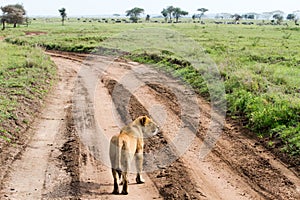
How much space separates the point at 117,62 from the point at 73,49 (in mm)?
8742

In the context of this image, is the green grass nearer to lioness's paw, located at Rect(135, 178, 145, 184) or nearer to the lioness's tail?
lioness's paw, located at Rect(135, 178, 145, 184)

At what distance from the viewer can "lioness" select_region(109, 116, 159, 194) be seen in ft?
19.4

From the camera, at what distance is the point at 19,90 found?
13.1 meters

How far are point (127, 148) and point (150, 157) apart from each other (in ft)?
6.68

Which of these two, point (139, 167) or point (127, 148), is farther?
point (139, 167)

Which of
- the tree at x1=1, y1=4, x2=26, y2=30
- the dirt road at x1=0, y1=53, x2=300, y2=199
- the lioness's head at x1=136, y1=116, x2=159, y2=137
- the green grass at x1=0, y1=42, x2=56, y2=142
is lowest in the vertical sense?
the dirt road at x1=0, y1=53, x2=300, y2=199

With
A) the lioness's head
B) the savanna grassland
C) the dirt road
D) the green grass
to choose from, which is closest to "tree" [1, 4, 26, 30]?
the savanna grassland

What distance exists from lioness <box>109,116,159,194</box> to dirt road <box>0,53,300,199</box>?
315mm

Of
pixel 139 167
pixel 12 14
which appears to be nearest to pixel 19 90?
pixel 139 167

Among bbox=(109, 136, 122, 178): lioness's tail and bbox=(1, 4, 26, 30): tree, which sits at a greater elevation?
bbox=(1, 4, 26, 30): tree

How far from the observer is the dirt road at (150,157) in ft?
21.3

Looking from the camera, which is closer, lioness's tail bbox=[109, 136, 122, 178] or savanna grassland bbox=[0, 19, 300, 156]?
lioness's tail bbox=[109, 136, 122, 178]

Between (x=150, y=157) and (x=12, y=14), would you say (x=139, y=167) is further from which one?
(x=12, y=14)

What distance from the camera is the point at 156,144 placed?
869cm
